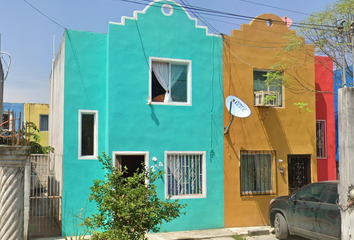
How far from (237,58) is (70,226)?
7196 mm

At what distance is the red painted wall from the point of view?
12773mm

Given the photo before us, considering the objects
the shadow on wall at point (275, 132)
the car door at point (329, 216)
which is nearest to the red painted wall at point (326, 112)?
the shadow on wall at point (275, 132)

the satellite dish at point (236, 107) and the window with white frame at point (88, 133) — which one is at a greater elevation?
the satellite dish at point (236, 107)

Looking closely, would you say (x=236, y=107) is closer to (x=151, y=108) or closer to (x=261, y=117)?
(x=261, y=117)

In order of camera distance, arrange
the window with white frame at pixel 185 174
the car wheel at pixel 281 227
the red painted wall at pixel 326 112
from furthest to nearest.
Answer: the red painted wall at pixel 326 112 → the window with white frame at pixel 185 174 → the car wheel at pixel 281 227

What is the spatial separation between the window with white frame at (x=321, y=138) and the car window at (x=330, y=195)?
4.90 metres

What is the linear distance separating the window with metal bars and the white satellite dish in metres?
1.42

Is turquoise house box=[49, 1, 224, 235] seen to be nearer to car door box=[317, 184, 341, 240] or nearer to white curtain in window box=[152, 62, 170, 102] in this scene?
white curtain in window box=[152, 62, 170, 102]

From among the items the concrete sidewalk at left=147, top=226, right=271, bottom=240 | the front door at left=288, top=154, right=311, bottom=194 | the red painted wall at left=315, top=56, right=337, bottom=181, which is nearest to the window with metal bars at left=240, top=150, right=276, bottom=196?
the front door at left=288, top=154, right=311, bottom=194

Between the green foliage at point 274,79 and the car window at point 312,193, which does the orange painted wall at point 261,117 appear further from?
the car window at point 312,193

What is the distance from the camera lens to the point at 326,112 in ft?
43.2

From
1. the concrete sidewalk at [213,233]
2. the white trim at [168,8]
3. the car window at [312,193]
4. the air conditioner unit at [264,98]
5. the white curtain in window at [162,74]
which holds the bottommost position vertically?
the concrete sidewalk at [213,233]

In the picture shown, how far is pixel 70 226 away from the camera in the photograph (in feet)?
31.8

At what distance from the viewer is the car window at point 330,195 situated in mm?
8029
